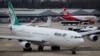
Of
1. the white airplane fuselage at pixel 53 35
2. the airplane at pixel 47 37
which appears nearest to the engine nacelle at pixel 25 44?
the airplane at pixel 47 37

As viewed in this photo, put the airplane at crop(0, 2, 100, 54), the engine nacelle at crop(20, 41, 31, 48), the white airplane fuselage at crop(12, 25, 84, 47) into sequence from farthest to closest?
the engine nacelle at crop(20, 41, 31, 48)
the airplane at crop(0, 2, 100, 54)
the white airplane fuselage at crop(12, 25, 84, 47)

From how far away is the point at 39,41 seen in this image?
4206 cm

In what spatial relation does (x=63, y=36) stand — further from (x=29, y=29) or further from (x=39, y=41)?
(x=29, y=29)

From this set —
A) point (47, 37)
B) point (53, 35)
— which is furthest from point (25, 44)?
point (53, 35)

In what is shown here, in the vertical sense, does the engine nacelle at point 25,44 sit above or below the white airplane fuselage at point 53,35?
below

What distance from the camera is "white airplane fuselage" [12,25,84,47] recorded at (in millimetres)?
37469

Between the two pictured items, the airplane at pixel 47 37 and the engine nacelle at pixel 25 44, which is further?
the engine nacelle at pixel 25 44

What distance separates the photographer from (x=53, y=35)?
40.5 m

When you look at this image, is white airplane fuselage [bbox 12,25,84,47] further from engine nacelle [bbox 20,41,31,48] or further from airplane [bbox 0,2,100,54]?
engine nacelle [bbox 20,41,31,48]

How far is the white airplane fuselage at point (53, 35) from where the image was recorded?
37469 mm

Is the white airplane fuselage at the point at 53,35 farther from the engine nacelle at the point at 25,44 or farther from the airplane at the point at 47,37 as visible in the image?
the engine nacelle at the point at 25,44

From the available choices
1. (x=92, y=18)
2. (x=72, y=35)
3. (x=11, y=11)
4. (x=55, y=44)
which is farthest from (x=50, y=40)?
(x=92, y=18)

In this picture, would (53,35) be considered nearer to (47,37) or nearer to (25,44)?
(47,37)

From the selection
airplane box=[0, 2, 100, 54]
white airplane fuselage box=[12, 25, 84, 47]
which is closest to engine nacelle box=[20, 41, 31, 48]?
airplane box=[0, 2, 100, 54]
